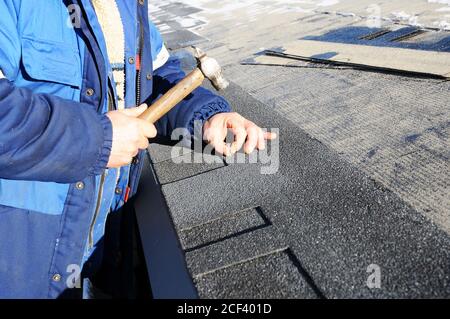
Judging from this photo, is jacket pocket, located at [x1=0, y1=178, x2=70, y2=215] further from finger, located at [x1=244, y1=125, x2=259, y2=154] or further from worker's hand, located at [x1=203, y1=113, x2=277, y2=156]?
finger, located at [x1=244, y1=125, x2=259, y2=154]

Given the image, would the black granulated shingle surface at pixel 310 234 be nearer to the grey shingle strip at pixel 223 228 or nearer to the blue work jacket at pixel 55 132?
the grey shingle strip at pixel 223 228

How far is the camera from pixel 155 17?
12102mm

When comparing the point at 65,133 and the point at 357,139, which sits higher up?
the point at 65,133

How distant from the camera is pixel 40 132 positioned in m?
1.37

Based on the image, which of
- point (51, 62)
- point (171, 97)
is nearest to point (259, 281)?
point (171, 97)

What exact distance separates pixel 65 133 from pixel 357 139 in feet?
6.73

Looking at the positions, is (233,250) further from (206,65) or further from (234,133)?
(206,65)

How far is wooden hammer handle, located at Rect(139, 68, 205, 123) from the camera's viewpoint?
1.75m

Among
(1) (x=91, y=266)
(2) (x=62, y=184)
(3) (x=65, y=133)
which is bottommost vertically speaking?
(1) (x=91, y=266)

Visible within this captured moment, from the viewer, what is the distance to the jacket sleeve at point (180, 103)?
6.57 ft

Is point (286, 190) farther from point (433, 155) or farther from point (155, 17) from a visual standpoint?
point (155, 17)

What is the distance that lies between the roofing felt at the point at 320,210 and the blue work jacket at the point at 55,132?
1.43ft

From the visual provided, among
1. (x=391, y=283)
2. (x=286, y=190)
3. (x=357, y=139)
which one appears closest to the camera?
(x=391, y=283)
